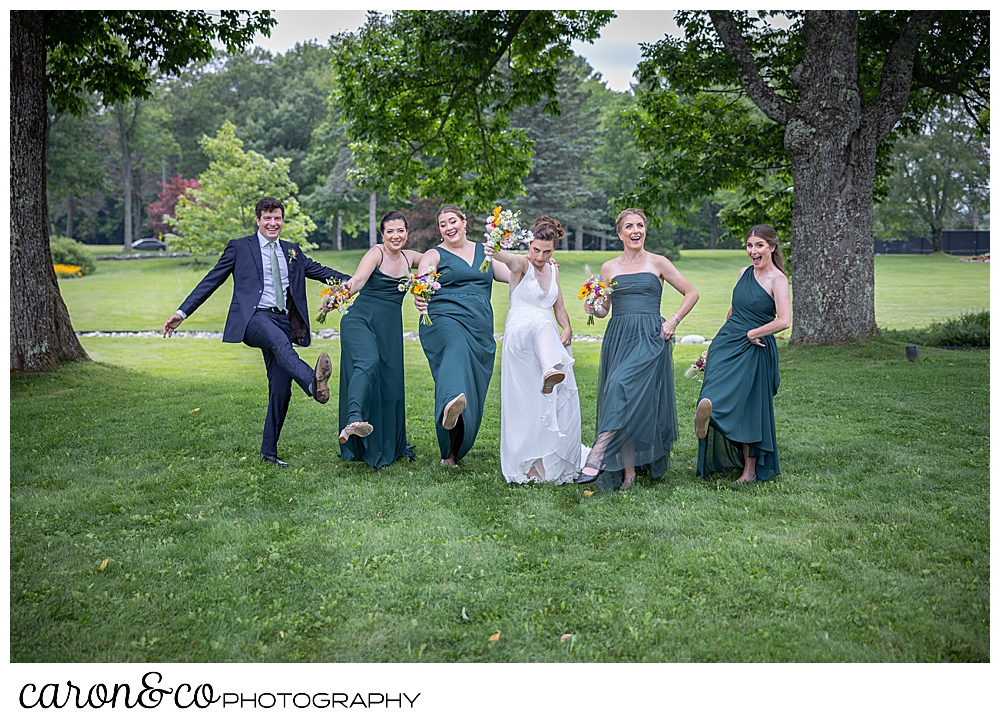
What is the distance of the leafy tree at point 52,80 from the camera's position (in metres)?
10.0

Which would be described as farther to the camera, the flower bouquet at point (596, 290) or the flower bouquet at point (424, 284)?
the flower bouquet at point (424, 284)

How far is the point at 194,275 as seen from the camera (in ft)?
101

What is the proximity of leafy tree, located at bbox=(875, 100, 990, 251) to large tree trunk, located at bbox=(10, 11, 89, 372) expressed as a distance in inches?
1068

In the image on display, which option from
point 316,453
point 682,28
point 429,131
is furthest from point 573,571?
point 682,28

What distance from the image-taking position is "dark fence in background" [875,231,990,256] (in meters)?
31.0

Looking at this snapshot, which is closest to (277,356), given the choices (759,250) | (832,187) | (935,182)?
(759,250)

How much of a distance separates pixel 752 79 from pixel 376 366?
348 inches

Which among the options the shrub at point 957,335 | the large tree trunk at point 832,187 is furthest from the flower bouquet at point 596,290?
the shrub at point 957,335

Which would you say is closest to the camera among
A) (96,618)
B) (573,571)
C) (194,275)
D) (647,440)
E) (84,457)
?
(96,618)

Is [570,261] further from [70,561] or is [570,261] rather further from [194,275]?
[70,561]

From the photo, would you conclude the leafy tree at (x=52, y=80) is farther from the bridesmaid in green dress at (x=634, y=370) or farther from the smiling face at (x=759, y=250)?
the smiling face at (x=759, y=250)

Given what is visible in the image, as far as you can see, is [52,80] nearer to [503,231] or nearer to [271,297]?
Answer: [271,297]

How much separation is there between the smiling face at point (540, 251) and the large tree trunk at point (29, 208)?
23.1 feet
